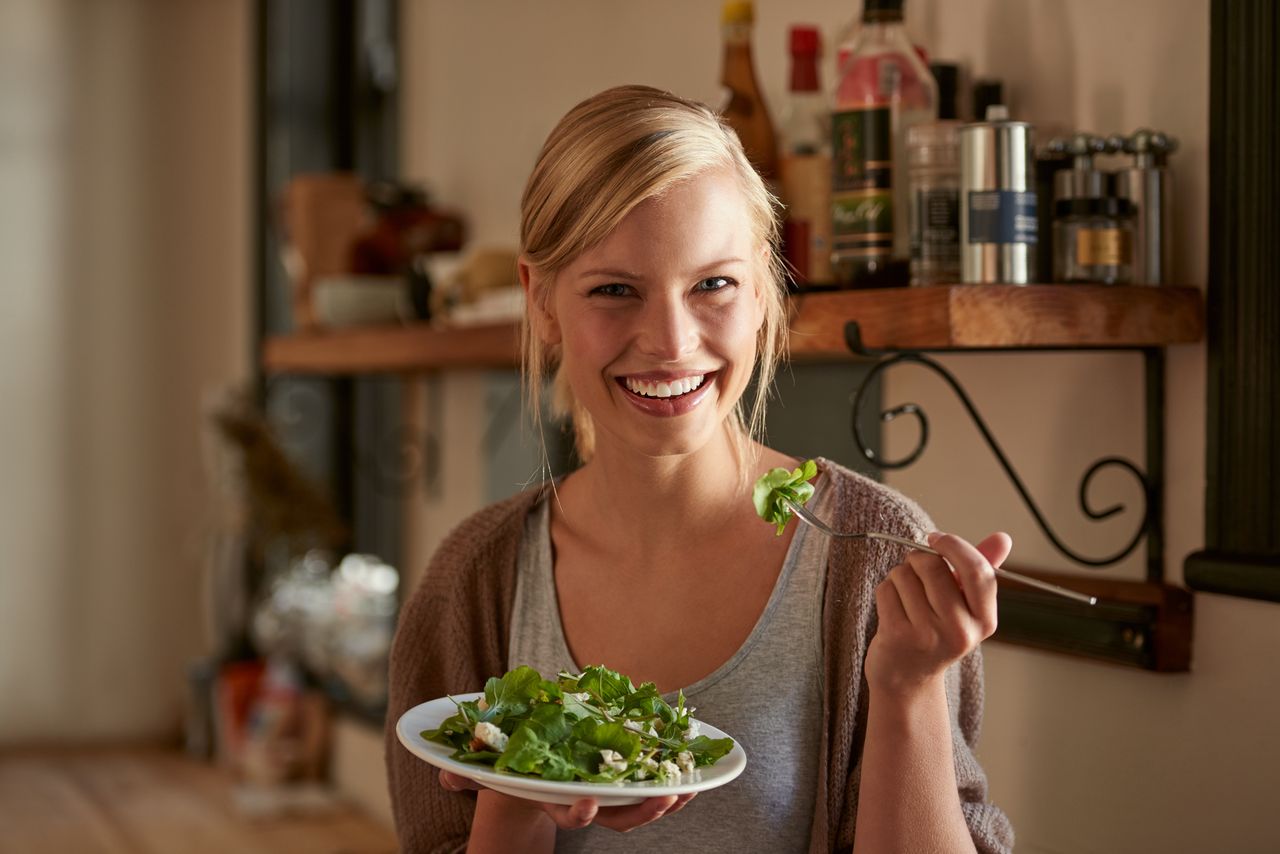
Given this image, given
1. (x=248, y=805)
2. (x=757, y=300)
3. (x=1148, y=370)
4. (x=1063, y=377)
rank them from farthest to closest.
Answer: (x=248, y=805), (x=1063, y=377), (x=1148, y=370), (x=757, y=300)

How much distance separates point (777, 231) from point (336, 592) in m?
1.77

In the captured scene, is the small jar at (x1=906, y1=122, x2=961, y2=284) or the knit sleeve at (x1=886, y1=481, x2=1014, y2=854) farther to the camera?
the small jar at (x1=906, y1=122, x2=961, y2=284)

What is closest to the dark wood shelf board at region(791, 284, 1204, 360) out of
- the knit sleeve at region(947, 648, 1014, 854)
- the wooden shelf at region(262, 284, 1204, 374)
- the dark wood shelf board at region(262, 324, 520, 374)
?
the wooden shelf at region(262, 284, 1204, 374)

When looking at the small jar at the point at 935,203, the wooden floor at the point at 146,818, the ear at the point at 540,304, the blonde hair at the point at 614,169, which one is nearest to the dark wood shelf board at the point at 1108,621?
the small jar at the point at 935,203

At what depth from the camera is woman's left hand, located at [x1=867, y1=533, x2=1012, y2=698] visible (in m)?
0.84

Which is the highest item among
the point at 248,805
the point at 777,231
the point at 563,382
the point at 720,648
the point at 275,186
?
the point at 275,186

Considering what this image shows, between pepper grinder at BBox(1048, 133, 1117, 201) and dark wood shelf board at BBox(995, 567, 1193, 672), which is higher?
pepper grinder at BBox(1048, 133, 1117, 201)

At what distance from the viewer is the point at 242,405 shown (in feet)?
10.1

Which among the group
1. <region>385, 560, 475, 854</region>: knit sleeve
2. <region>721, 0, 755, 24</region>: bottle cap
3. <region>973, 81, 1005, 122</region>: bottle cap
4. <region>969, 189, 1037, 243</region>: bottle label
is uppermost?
<region>721, 0, 755, 24</region>: bottle cap

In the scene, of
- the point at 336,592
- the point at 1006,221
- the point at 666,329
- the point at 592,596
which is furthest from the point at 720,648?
the point at 336,592

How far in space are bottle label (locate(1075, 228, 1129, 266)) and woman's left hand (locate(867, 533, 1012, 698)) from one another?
0.38 metres

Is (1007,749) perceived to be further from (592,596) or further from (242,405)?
(242,405)

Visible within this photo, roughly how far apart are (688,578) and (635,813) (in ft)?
0.97

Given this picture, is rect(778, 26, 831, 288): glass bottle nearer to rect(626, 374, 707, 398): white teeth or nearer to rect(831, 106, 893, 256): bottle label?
rect(831, 106, 893, 256): bottle label
